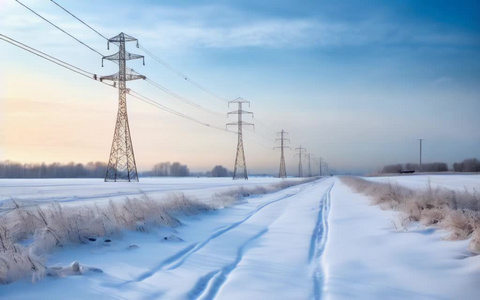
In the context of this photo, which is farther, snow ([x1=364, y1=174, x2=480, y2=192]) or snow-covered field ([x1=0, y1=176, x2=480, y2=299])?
snow ([x1=364, y1=174, x2=480, y2=192])

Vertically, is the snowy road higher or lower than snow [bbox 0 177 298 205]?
lower

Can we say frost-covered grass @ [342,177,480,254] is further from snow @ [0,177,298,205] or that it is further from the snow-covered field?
snow @ [0,177,298,205]

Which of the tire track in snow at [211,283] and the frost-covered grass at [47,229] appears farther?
the frost-covered grass at [47,229]

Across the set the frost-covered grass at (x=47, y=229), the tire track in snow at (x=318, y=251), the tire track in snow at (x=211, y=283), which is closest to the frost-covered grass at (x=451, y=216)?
the tire track in snow at (x=318, y=251)

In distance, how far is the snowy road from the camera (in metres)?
5.70

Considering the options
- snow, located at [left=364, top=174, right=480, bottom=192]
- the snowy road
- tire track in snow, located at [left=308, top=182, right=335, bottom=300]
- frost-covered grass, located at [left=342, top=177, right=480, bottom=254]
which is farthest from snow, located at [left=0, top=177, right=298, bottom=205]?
snow, located at [left=364, top=174, right=480, bottom=192]

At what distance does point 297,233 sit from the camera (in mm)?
11133

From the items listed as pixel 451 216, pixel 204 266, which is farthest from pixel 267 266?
pixel 451 216

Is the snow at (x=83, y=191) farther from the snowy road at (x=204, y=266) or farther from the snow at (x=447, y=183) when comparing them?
the snow at (x=447, y=183)

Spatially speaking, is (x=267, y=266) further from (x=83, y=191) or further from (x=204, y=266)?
(x=83, y=191)

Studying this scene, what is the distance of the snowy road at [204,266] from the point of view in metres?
5.70

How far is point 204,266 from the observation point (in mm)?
7262

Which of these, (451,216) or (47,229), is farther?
(451,216)

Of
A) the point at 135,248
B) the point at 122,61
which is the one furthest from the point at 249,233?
the point at 122,61
